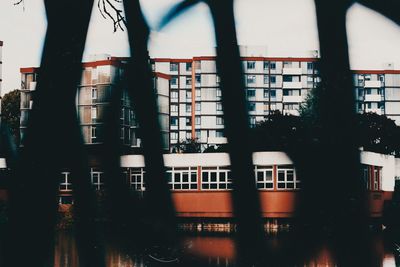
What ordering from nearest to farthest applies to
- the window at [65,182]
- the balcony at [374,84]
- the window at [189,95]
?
the window at [65,182], the balcony at [374,84], the window at [189,95]

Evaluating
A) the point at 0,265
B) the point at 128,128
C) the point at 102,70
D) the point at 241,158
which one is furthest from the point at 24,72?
the point at 241,158

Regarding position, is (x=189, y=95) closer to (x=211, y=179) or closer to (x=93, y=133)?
(x=211, y=179)

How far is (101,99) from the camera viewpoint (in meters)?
1.48

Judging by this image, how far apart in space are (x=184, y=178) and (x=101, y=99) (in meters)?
23.5

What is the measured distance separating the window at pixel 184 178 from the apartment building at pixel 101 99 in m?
21.7

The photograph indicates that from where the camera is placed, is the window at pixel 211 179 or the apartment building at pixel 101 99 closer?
the apartment building at pixel 101 99

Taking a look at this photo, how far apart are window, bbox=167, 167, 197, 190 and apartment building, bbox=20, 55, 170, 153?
854 inches

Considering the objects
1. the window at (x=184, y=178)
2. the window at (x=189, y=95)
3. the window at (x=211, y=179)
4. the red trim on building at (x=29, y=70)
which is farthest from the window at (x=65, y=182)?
the window at (x=189, y=95)

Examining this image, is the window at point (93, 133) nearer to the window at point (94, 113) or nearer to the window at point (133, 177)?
the window at point (94, 113)

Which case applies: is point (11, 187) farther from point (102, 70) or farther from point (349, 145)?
point (349, 145)

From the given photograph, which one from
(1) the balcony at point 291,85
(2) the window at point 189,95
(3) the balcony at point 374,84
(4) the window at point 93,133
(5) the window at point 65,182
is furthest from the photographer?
(2) the window at point 189,95

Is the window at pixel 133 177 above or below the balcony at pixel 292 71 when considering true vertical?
below

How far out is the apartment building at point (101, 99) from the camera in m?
1.44

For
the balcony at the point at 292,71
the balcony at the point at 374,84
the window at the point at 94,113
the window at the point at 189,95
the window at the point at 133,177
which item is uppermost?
the balcony at the point at 292,71
